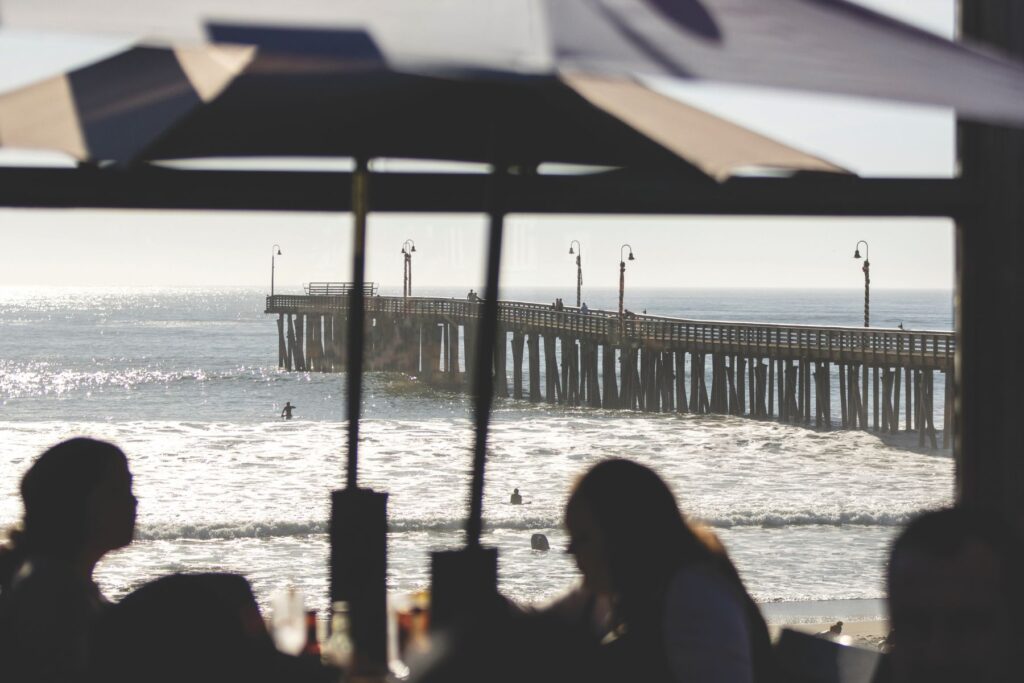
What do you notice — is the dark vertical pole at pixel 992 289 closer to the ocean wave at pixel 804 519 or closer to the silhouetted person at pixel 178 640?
the silhouetted person at pixel 178 640

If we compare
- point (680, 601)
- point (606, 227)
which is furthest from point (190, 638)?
point (606, 227)

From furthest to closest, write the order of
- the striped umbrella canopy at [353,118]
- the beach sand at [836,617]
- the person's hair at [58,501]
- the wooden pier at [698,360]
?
the wooden pier at [698,360] < the beach sand at [836,617] < the striped umbrella canopy at [353,118] < the person's hair at [58,501]

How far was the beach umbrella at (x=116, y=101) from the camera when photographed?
181cm

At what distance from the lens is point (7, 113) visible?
212 cm

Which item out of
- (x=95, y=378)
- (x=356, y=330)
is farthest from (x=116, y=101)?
(x=95, y=378)

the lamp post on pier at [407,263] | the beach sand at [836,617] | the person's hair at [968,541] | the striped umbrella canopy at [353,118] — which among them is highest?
the lamp post on pier at [407,263]

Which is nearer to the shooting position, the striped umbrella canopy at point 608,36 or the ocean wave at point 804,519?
the striped umbrella canopy at point 608,36

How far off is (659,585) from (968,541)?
0.61 m

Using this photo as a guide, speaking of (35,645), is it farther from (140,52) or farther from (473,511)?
(140,52)

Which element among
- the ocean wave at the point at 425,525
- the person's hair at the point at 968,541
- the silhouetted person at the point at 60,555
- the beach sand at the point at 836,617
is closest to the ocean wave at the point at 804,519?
the ocean wave at the point at 425,525

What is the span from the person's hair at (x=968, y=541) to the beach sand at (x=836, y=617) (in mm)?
8463

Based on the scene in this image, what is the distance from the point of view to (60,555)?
179 centimetres

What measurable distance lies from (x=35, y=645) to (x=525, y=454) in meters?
30.8

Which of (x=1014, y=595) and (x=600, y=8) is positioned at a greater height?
(x=600, y=8)
